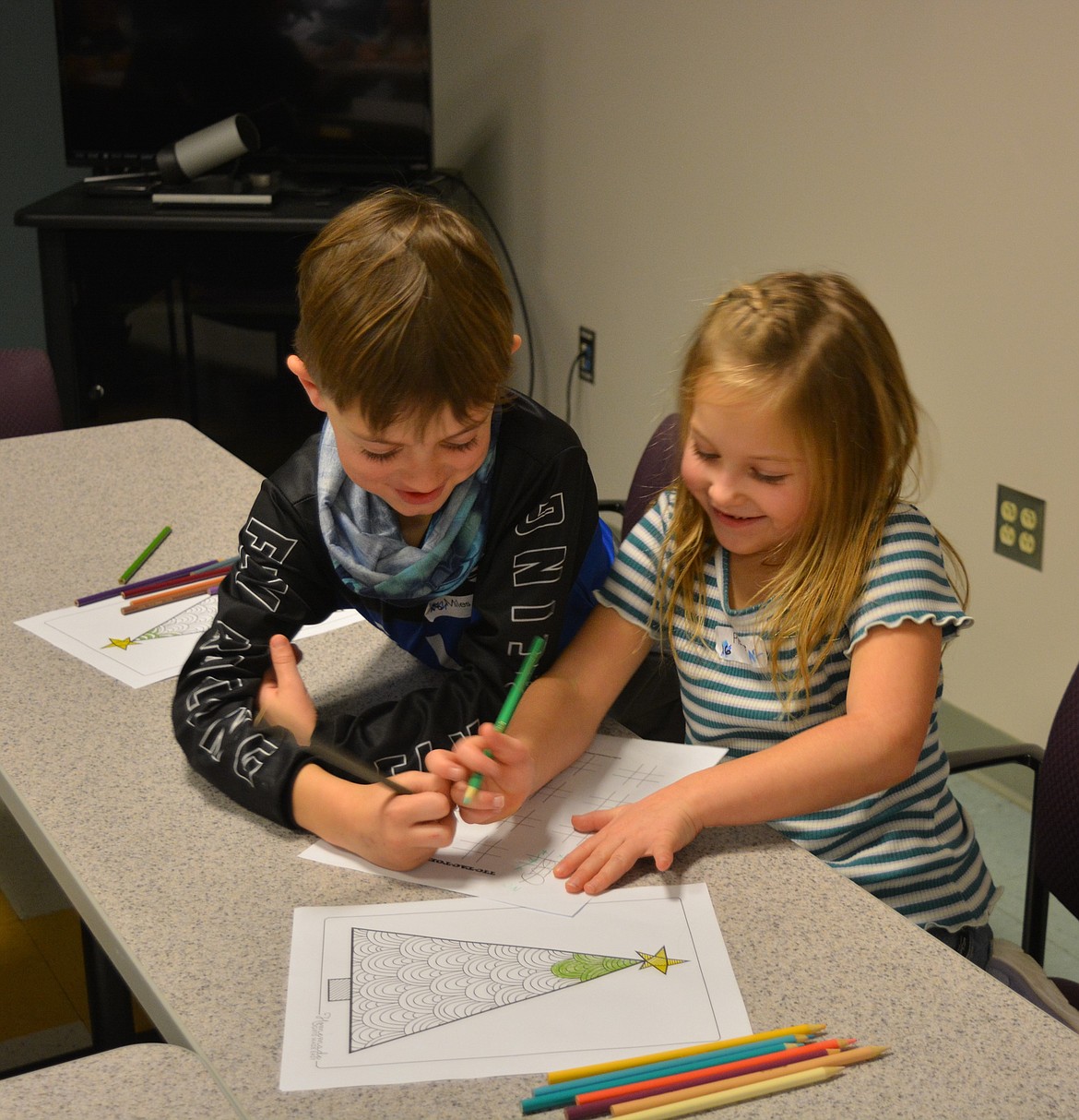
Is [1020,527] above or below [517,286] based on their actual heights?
below

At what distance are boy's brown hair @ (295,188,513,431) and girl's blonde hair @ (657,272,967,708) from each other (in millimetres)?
207

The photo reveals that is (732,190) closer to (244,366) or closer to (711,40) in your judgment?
(711,40)

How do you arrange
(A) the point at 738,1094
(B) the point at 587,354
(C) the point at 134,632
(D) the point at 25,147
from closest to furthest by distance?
Result: 1. (A) the point at 738,1094
2. (C) the point at 134,632
3. (B) the point at 587,354
4. (D) the point at 25,147

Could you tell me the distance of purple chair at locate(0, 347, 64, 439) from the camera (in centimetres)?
210

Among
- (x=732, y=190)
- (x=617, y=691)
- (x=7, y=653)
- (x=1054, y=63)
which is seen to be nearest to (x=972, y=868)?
(x=617, y=691)

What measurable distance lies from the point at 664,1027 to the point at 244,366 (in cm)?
304

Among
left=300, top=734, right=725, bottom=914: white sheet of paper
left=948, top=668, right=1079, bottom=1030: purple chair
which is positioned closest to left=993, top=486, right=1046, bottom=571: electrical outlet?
left=948, top=668, right=1079, bottom=1030: purple chair

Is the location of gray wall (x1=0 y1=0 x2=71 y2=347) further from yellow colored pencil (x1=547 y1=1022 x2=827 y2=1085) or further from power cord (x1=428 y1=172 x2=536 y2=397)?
yellow colored pencil (x1=547 y1=1022 x2=827 y2=1085)

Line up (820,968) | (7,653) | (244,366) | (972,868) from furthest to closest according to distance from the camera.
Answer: (244,366), (7,653), (972,868), (820,968)

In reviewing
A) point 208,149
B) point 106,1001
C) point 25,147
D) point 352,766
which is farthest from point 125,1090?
point 25,147

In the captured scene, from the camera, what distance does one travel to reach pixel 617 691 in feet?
3.84

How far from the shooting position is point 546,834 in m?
0.99

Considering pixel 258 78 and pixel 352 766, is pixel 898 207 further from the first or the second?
pixel 258 78

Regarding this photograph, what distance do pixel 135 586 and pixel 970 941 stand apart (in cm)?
94
